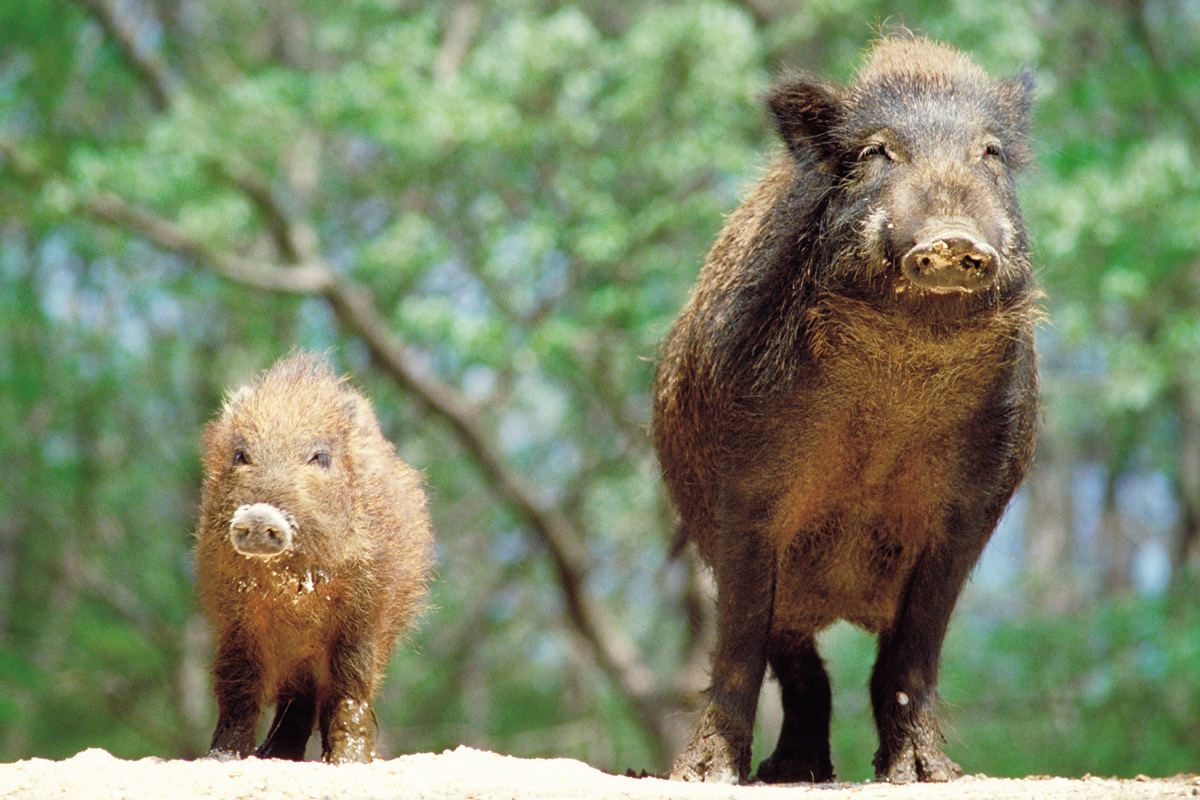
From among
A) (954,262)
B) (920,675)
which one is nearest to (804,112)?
(954,262)

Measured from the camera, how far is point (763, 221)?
15.9 feet

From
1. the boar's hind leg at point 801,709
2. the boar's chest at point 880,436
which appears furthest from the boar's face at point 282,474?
the boar's hind leg at point 801,709

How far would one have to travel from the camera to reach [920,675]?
4.64 metres

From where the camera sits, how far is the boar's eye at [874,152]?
440cm

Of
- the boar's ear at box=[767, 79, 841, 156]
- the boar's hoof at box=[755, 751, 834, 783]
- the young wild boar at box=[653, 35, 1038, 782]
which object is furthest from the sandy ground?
the boar's ear at box=[767, 79, 841, 156]

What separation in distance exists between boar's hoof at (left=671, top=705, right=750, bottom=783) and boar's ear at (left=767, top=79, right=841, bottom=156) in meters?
2.05

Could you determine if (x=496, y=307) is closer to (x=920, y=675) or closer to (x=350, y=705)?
(x=350, y=705)

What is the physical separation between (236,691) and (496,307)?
8.41 meters

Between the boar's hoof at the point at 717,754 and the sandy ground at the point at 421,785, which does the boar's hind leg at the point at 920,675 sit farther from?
the boar's hoof at the point at 717,754

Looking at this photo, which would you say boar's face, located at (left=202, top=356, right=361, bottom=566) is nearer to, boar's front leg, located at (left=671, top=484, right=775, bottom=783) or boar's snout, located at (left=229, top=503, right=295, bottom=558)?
boar's snout, located at (left=229, top=503, right=295, bottom=558)

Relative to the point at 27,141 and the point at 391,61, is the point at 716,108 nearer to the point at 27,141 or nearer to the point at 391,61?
the point at 391,61

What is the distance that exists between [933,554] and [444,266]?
→ 994cm

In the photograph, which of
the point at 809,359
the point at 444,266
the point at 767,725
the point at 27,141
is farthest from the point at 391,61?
the point at 809,359

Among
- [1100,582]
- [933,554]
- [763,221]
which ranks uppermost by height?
[1100,582]
